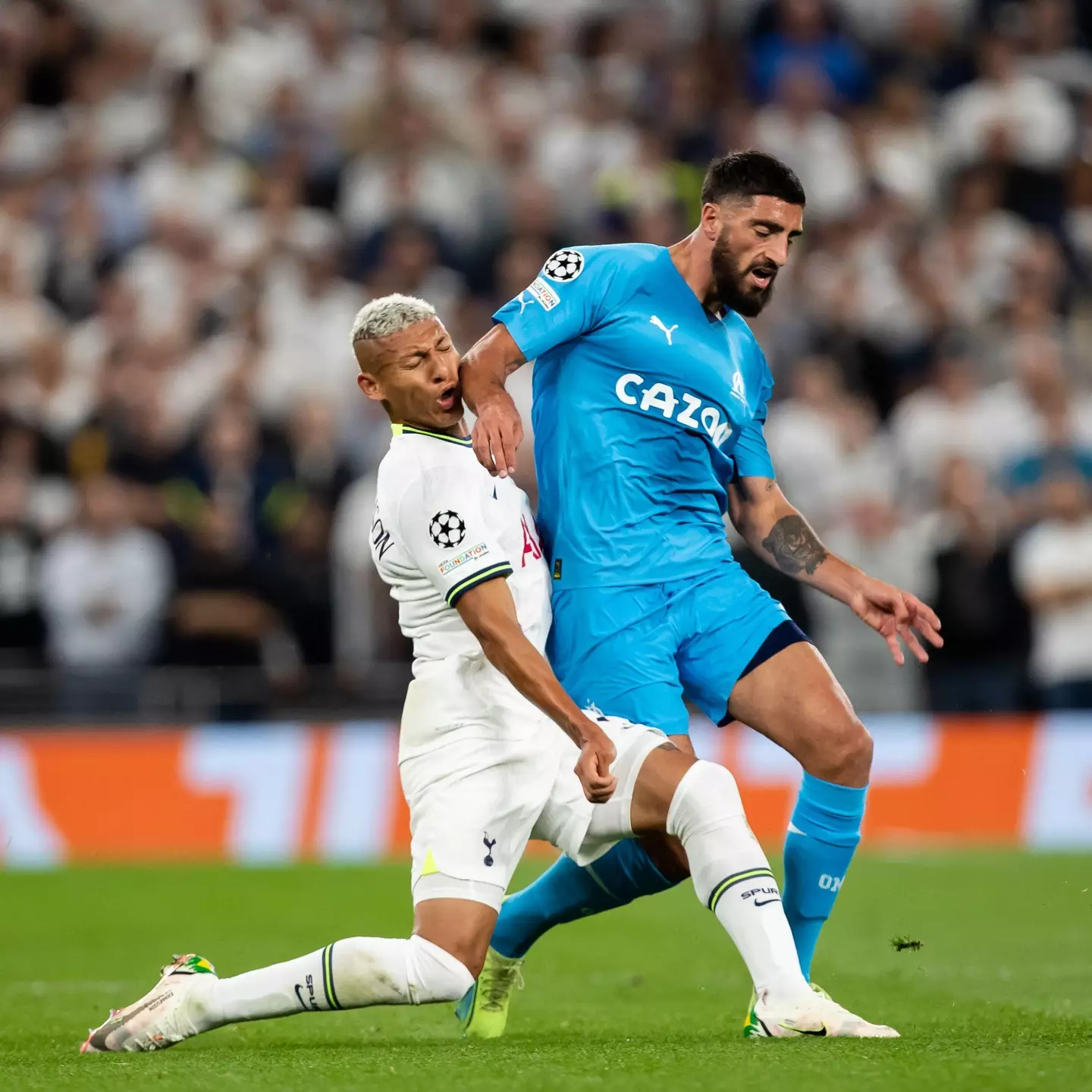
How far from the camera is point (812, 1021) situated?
5.36 metres

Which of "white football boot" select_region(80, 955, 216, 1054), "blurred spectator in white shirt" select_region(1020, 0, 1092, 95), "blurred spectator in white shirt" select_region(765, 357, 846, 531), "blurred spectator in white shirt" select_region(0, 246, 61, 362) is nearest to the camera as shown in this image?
"white football boot" select_region(80, 955, 216, 1054)

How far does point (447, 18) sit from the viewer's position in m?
16.8

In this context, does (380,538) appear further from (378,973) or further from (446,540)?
(378,973)

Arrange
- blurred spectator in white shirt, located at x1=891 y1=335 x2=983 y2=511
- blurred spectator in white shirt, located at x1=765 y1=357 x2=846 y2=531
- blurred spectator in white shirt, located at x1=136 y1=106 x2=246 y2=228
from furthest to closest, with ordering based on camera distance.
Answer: blurred spectator in white shirt, located at x1=136 y1=106 x2=246 y2=228 < blurred spectator in white shirt, located at x1=891 y1=335 x2=983 y2=511 < blurred spectator in white shirt, located at x1=765 y1=357 x2=846 y2=531

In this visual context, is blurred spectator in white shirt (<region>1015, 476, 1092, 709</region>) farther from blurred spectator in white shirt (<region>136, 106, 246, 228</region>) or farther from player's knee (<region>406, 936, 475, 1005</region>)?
player's knee (<region>406, 936, 475, 1005</region>)

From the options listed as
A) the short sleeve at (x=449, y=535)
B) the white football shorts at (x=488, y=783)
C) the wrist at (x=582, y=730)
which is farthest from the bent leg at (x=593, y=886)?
the short sleeve at (x=449, y=535)

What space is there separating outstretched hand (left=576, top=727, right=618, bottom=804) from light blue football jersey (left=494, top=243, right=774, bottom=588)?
0.92m

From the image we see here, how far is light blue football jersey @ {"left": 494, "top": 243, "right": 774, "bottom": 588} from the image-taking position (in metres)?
6.23

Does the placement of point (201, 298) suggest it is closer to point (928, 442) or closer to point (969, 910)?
point (928, 442)

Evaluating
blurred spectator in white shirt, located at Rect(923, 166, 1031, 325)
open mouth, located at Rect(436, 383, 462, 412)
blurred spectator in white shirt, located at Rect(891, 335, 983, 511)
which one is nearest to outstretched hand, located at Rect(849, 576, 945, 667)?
open mouth, located at Rect(436, 383, 462, 412)

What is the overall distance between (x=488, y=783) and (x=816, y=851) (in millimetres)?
1169

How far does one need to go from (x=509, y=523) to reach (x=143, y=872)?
660cm

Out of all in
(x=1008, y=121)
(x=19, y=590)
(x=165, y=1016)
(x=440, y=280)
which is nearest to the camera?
(x=165, y=1016)

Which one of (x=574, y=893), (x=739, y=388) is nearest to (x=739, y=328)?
(x=739, y=388)
